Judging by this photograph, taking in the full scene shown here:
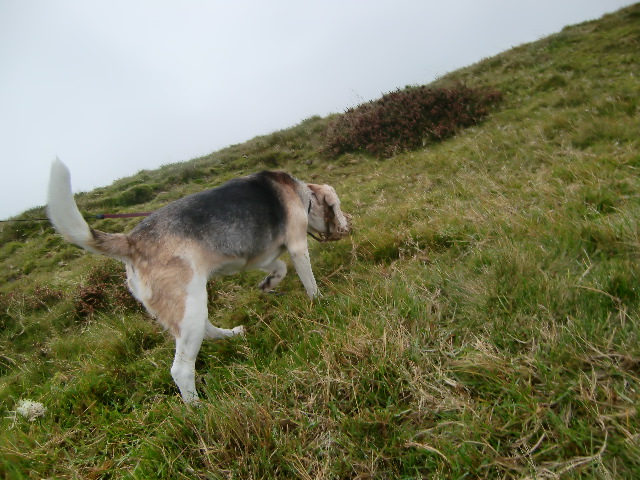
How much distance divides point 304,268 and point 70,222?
2.39 meters

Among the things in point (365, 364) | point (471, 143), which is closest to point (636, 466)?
point (365, 364)

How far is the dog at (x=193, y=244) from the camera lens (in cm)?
317

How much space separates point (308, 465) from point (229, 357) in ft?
5.85

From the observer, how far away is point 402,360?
225cm

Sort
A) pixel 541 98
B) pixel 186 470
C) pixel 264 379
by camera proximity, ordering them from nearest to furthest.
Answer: pixel 186 470
pixel 264 379
pixel 541 98

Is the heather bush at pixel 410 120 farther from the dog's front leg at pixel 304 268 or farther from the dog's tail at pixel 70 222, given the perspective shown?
the dog's tail at pixel 70 222

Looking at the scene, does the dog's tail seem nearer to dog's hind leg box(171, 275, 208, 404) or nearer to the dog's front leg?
dog's hind leg box(171, 275, 208, 404)

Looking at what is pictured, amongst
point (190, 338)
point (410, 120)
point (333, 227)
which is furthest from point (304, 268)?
point (410, 120)

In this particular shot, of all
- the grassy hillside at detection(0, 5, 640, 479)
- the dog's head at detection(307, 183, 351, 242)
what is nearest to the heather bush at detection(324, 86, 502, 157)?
the grassy hillside at detection(0, 5, 640, 479)

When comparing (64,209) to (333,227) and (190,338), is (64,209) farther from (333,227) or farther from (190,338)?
(333,227)

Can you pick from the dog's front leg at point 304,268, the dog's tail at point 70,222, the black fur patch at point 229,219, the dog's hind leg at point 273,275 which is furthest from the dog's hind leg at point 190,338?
the dog's hind leg at point 273,275

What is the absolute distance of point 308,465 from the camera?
1884 millimetres

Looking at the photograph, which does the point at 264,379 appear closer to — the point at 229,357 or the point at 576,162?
the point at 229,357

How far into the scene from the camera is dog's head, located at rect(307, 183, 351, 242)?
17.7 feet
